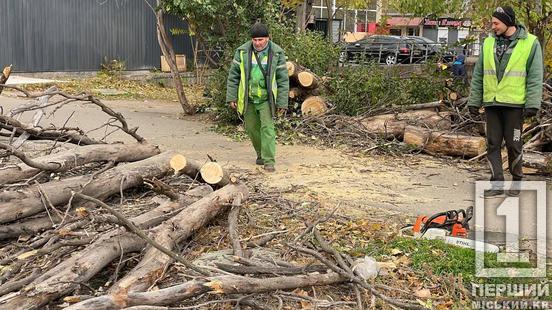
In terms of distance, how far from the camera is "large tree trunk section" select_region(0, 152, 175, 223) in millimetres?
4598

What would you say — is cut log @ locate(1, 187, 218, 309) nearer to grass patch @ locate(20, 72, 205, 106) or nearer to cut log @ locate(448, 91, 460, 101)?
cut log @ locate(448, 91, 460, 101)

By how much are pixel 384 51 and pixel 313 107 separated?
38.8 ft

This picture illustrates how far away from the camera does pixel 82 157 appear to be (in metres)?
5.39

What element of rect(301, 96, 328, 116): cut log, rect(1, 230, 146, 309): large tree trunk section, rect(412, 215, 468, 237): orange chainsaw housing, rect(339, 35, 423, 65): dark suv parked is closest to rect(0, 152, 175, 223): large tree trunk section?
rect(1, 230, 146, 309): large tree trunk section

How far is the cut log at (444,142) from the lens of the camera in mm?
8633

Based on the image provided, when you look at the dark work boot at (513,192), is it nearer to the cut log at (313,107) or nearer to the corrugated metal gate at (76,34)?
the cut log at (313,107)

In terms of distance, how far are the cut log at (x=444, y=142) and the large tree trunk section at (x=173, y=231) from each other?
166 inches

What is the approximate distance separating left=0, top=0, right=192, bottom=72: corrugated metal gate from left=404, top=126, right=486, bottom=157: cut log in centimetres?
1310

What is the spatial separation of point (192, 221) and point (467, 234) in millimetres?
2108

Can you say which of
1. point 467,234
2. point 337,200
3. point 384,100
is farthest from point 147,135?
point 467,234

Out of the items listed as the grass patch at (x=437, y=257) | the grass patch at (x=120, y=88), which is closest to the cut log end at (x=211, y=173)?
the grass patch at (x=437, y=257)

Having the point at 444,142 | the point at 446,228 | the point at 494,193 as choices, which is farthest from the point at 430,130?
the point at 446,228

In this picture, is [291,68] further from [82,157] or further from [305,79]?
[82,157]
